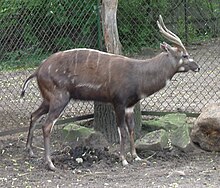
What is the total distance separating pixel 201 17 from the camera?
13.2 metres

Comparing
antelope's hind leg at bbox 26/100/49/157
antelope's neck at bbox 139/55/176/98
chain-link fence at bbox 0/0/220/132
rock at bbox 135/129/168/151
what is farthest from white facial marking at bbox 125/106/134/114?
chain-link fence at bbox 0/0/220/132

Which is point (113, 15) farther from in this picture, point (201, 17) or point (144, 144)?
point (201, 17)

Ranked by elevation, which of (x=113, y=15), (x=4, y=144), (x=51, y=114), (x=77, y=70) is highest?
A: (x=113, y=15)

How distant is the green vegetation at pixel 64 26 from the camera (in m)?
9.62

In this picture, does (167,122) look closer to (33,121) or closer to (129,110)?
(129,110)

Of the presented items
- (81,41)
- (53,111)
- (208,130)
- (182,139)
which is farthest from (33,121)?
(81,41)

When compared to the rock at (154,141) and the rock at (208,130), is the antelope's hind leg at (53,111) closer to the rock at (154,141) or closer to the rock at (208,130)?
the rock at (154,141)

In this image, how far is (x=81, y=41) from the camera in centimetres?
891

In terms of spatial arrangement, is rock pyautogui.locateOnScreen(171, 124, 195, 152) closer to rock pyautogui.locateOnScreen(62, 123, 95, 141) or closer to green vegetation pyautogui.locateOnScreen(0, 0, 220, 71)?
rock pyautogui.locateOnScreen(62, 123, 95, 141)

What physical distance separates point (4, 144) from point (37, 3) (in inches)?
141

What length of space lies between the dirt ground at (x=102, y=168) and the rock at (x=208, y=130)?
90mm

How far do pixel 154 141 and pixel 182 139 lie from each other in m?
0.33

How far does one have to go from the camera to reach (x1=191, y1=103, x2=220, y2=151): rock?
21.3 feet

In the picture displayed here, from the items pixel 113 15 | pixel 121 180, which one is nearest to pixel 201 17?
pixel 113 15
